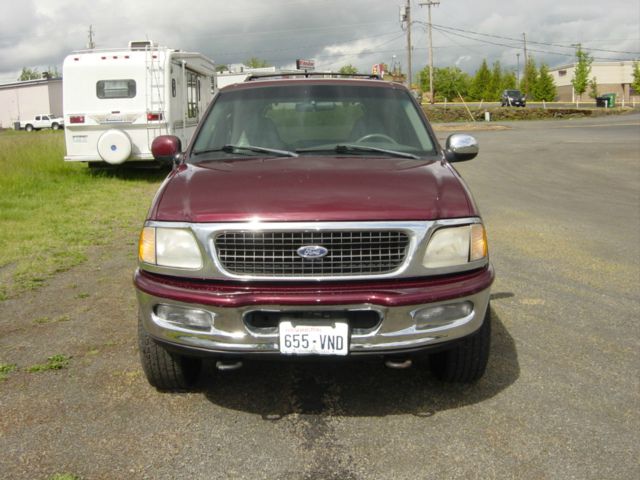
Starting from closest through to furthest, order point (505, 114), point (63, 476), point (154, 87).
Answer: point (63, 476)
point (154, 87)
point (505, 114)

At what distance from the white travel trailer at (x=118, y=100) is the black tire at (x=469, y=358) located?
36.1 ft

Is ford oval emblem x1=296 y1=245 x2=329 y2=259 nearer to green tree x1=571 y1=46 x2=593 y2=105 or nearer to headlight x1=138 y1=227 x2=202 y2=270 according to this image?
headlight x1=138 y1=227 x2=202 y2=270

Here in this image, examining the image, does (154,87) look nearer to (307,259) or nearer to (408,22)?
(307,259)

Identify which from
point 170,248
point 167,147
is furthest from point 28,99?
point 170,248

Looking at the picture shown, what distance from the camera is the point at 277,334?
119 inches

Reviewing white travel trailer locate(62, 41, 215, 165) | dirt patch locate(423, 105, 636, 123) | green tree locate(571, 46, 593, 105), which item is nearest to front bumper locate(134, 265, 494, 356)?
white travel trailer locate(62, 41, 215, 165)

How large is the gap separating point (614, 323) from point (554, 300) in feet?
2.13

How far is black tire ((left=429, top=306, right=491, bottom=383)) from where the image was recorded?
3490 millimetres

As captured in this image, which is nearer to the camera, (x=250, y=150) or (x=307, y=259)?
(x=307, y=259)

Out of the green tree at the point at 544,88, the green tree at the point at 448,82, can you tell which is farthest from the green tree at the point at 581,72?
the green tree at the point at 448,82

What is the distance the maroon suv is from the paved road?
329mm

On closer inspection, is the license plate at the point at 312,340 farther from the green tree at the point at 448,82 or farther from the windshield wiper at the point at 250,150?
the green tree at the point at 448,82

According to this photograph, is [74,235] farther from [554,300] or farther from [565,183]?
[565,183]

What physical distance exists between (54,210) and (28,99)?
66.5 metres
